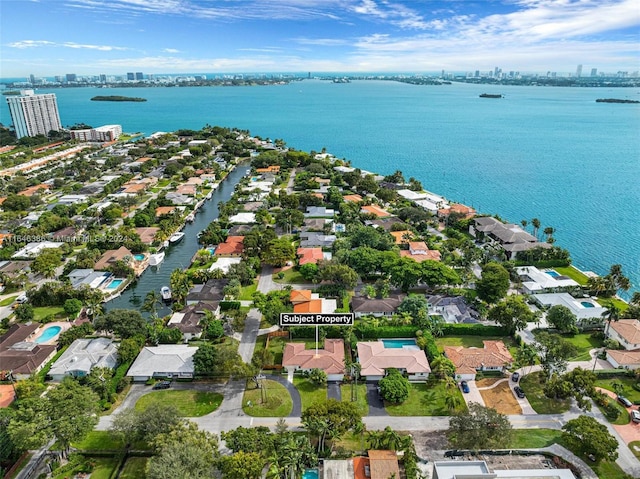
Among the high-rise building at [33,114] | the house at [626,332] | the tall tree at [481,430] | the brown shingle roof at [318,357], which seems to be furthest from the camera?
the high-rise building at [33,114]

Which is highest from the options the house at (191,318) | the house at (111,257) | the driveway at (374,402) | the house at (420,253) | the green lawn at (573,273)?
the house at (420,253)

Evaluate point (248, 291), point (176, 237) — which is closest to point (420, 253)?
point (248, 291)

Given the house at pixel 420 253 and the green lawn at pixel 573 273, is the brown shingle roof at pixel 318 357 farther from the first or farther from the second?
the green lawn at pixel 573 273

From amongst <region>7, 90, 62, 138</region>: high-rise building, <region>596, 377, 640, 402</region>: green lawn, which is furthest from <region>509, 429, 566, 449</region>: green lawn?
<region>7, 90, 62, 138</region>: high-rise building

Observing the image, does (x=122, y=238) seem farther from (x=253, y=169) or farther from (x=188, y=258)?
(x=253, y=169)

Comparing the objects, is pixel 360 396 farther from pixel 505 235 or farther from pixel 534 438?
pixel 505 235

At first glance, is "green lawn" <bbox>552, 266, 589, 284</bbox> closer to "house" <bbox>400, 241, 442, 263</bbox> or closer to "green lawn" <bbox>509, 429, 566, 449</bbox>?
"house" <bbox>400, 241, 442, 263</bbox>

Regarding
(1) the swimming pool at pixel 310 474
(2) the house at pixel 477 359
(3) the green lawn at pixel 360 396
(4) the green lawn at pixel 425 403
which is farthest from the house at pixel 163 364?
(2) the house at pixel 477 359
